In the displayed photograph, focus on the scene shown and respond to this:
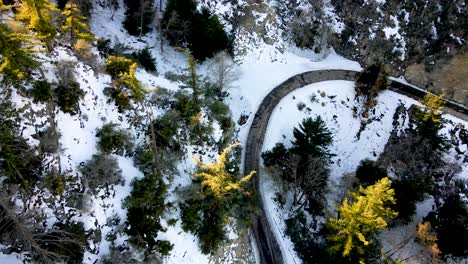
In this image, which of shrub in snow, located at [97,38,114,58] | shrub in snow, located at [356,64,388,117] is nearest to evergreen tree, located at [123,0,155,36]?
shrub in snow, located at [97,38,114,58]

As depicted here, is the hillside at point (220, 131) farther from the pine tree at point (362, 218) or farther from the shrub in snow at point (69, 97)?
the pine tree at point (362, 218)

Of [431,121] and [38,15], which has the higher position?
[38,15]

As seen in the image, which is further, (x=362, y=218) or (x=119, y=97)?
(x=119, y=97)

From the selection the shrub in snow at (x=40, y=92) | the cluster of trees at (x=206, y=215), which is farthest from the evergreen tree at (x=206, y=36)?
the shrub in snow at (x=40, y=92)

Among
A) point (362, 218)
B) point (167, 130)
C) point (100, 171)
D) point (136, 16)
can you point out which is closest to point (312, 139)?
point (362, 218)

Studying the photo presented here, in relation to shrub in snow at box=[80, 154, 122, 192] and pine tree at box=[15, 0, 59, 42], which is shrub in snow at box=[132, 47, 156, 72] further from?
shrub in snow at box=[80, 154, 122, 192]

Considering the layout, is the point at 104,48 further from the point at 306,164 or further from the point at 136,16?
the point at 306,164
